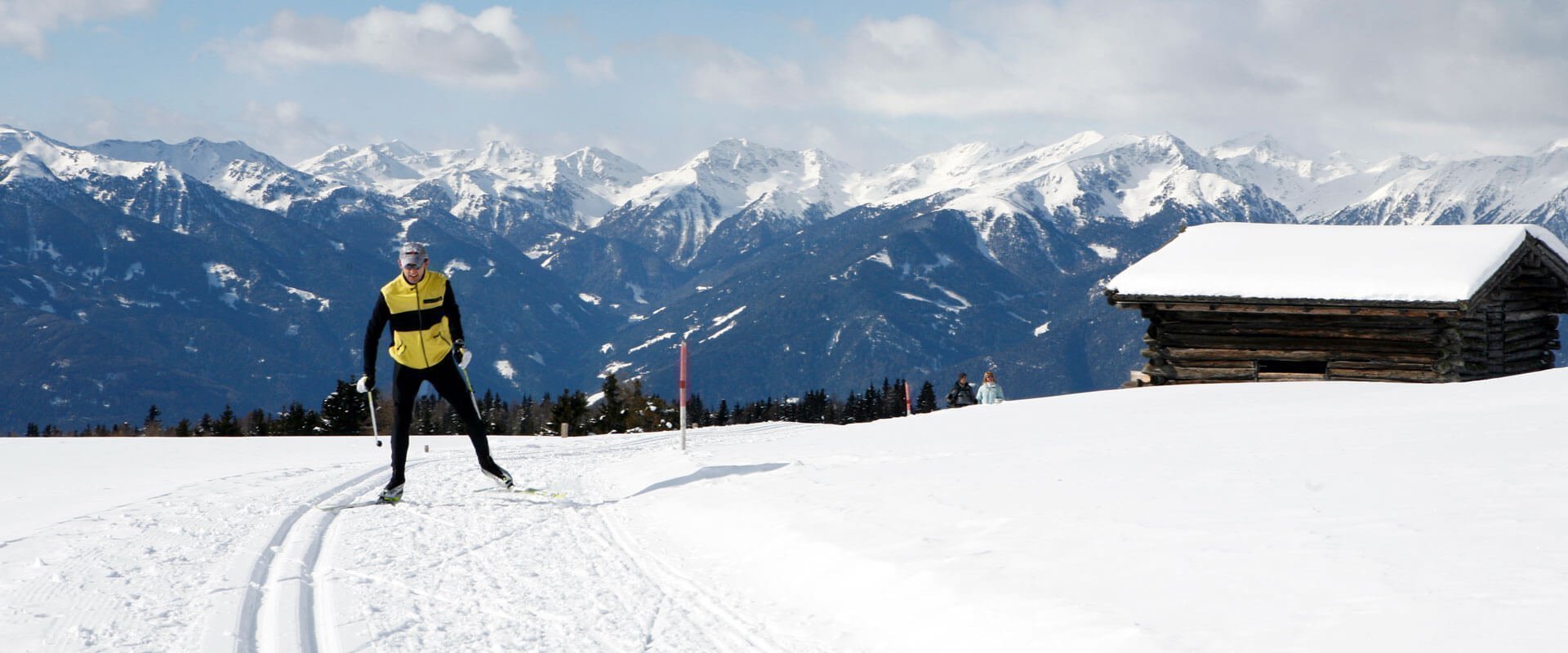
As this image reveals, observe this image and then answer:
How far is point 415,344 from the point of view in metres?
9.34

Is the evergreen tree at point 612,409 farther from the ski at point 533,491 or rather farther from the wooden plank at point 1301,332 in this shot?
the ski at point 533,491

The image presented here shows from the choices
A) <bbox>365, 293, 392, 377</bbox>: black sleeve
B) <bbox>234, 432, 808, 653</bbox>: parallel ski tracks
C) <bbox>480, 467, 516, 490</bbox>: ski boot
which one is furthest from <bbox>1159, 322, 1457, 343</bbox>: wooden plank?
<bbox>365, 293, 392, 377</bbox>: black sleeve

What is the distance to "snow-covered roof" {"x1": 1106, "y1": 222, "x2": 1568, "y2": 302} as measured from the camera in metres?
20.0

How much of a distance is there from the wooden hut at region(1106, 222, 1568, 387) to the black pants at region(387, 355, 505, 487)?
1565cm

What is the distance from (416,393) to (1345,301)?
17937 millimetres

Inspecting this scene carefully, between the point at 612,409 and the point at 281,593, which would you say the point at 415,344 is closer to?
the point at 281,593

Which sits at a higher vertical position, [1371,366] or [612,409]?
[612,409]

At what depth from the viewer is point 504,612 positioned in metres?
5.66

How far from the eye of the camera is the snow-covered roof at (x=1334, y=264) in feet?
65.5

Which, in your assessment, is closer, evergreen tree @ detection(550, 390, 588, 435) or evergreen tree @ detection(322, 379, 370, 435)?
evergreen tree @ detection(322, 379, 370, 435)

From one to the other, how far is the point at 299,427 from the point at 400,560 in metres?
66.3

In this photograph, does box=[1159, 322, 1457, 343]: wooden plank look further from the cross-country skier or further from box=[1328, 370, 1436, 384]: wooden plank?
the cross-country skier

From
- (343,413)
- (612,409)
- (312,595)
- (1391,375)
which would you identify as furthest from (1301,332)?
(343,413)

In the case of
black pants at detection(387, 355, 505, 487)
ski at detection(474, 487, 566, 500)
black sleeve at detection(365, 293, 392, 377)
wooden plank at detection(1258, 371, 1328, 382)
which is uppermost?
black sleeve at detection(365, 293, 392, 377)
